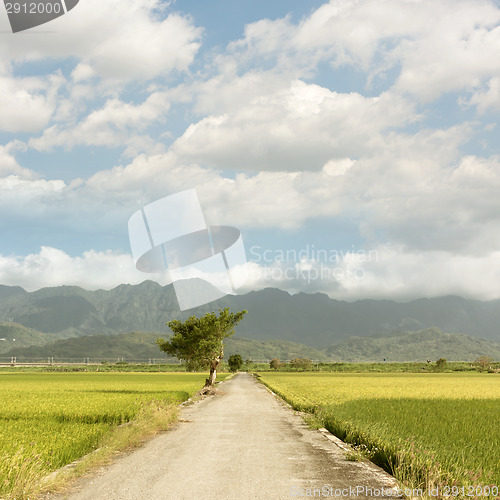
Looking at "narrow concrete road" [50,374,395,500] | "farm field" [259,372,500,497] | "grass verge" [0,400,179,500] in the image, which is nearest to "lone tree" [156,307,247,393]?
"farm field" [259,372,500,497]

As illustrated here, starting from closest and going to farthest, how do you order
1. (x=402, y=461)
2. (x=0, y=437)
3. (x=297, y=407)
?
1. (x=402, y=461)
2. (x=0, y=437)
3. (x=297, y=407)

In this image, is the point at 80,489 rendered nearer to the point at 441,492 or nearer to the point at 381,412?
the point at 441,492

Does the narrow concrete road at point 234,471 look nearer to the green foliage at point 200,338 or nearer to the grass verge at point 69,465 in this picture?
the grass verge at point 69,465

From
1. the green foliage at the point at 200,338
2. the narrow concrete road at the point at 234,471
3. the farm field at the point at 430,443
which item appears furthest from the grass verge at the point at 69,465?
the green foliage at the point at 200,338

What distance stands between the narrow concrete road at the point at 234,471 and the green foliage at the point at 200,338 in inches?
1307

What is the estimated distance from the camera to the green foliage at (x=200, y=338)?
56156 mm

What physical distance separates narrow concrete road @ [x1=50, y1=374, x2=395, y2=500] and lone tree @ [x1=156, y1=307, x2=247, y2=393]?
33.2m

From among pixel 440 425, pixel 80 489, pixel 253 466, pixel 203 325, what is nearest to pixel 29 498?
pixel 80 489

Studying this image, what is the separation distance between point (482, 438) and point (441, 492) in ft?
29.1

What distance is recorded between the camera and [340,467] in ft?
49.0

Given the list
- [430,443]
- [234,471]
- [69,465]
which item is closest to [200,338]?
[69,465]

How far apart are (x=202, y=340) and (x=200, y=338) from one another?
1.02 meters

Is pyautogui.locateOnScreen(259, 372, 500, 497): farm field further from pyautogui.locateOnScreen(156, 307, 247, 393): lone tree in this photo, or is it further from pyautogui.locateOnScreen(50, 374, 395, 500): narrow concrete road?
pyautogui.locateOnScreen(156, 307, 247, 393): lone tree

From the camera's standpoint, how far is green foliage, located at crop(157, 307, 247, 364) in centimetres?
5616
